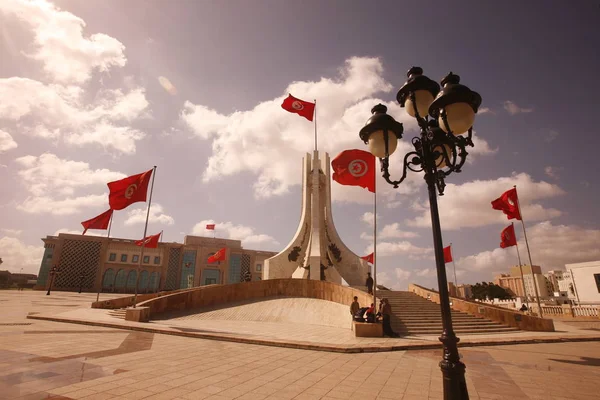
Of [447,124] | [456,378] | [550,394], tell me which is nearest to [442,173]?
[447,124]

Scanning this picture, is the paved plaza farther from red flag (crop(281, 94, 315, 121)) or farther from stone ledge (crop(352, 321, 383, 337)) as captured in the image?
red flag (crop(281, 94, 315, 121))

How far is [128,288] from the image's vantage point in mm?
46375

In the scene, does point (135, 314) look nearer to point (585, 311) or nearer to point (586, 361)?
point (586, 361)

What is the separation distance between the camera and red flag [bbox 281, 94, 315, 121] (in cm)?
1831

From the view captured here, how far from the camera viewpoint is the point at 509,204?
14.9 m

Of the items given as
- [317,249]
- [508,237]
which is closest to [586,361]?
[508,237]

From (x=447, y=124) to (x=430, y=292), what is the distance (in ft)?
50.3

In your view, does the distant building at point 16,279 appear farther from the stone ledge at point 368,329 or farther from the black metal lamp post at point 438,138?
the black metal lamp post at point 438,138

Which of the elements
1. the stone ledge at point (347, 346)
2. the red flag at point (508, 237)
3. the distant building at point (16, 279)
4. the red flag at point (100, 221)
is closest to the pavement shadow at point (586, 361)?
the stone ledge at point (347, 346)

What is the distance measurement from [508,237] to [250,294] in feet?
50.5

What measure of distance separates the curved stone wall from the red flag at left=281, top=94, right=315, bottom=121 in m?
10.3

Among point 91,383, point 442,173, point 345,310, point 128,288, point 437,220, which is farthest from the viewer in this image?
point 128,288

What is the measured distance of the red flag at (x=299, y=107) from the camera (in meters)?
18.3

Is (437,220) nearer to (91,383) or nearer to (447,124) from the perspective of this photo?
(447,124)
